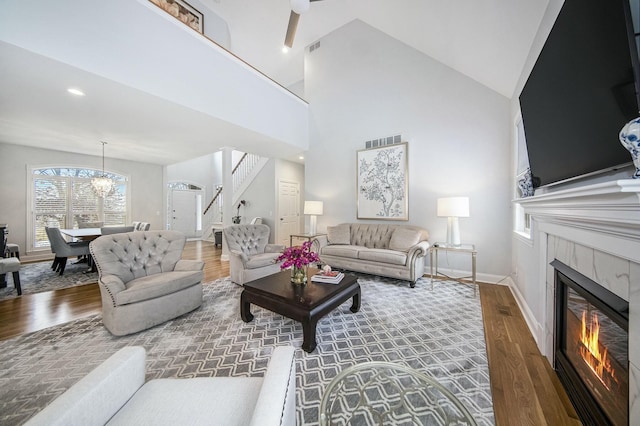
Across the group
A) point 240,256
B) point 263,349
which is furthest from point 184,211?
point 263,349

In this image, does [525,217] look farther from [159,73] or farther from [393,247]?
[159,73]

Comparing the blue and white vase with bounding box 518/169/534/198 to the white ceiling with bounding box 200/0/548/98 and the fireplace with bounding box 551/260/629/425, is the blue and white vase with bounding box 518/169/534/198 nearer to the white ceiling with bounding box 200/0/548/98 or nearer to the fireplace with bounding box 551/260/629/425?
the fireplace with bounding box 551/260/629/425

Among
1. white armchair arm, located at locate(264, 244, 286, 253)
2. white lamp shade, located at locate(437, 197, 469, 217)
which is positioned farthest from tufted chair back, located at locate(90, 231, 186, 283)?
white lamp shade, located at locate(437, 197, 469, 217)

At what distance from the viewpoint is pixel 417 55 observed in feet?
14.0

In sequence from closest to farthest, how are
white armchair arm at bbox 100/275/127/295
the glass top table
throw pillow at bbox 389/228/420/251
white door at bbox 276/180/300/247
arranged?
the glass top table < white armchair arm at bbox 100/275/127/295 < throw pillow at bbox 389/228/420/251 < white door at bbox 276/180/300/247

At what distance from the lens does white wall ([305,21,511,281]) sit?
146 inches

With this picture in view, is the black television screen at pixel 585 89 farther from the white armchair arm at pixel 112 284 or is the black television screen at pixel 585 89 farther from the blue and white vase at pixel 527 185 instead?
the white armchair arm at pixel 112 284

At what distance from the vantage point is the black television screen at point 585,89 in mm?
944

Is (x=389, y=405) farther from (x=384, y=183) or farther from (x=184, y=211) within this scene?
(x=184, y=211)

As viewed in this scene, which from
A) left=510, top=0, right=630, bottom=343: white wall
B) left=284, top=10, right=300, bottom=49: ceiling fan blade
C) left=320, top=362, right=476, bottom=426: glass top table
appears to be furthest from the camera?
left=284, top=10, right=300, bottom=49: ceiling fan blade

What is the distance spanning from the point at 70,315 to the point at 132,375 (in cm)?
268

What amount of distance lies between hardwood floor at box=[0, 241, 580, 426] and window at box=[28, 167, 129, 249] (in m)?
3.58

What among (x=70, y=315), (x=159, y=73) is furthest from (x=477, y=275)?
(x=70, y=315)

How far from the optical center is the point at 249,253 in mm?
3932
